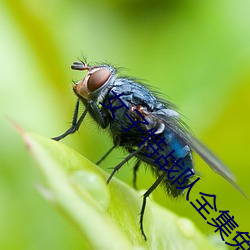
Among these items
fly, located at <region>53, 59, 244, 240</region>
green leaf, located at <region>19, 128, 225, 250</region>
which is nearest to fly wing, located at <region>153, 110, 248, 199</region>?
fly, located at <region>53, 59, 244, 240</region>

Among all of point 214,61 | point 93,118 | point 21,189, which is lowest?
point 21,189

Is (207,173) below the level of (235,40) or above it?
below

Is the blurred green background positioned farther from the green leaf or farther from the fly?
the green leaf

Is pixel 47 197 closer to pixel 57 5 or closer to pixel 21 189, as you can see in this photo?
pixel 21 189

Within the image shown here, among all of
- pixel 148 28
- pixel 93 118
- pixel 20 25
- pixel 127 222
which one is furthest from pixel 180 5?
pixel 127 222

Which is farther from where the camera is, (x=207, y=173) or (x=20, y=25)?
(x=20, y=25)

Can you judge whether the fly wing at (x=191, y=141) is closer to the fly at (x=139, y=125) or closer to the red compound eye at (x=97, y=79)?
the fly at (x=139, y=125)
